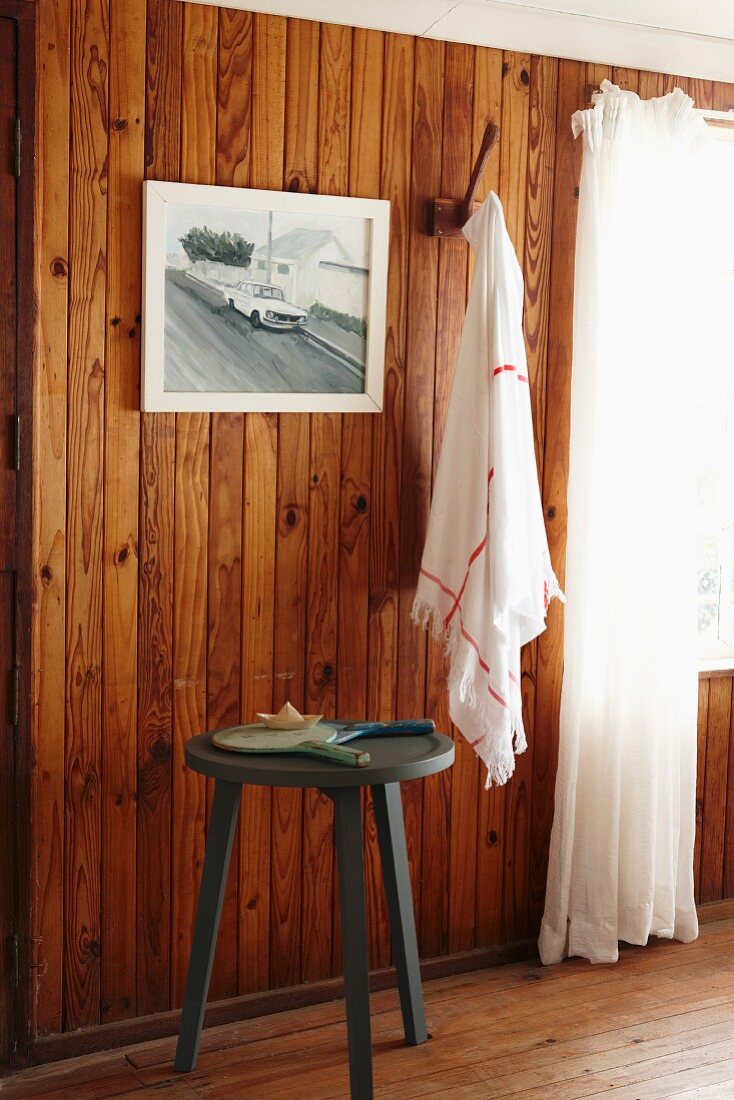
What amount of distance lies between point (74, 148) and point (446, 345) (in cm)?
91

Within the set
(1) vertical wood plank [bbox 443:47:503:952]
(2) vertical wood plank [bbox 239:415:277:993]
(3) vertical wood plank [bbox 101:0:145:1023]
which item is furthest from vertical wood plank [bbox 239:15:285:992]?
(1) vertical wood plank [bbox 443:47:503:952]

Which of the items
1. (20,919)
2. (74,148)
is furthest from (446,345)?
(20,919)

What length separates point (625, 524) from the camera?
283cm

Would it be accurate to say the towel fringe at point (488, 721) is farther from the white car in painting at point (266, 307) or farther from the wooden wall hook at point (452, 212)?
the wooden wall hook at point (452, 212)

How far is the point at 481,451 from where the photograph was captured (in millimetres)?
2549

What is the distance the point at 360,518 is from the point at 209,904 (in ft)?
2.92

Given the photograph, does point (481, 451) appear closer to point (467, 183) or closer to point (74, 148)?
point (467, 183)

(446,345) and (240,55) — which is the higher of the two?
(240,55)

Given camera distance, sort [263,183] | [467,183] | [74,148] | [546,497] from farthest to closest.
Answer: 1. [546,497]
2. [467,183]
3. [263,183]
4. [74,148]

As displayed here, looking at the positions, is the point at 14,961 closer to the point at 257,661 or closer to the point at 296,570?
the point at 257,661

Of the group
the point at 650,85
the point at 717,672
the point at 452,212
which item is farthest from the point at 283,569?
the point at 650,85

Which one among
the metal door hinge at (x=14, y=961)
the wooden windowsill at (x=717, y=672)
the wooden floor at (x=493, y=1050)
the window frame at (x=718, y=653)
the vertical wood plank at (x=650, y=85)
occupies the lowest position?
the wooden floor at (x=493, y=1050)

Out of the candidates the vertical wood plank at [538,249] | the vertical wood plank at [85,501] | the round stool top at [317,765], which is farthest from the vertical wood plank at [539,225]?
the vertical wood plank at [85,501]

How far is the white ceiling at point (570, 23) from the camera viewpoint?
247cm
